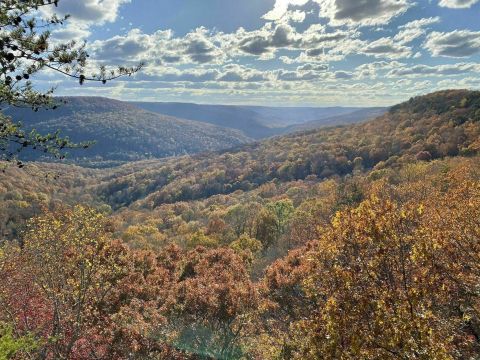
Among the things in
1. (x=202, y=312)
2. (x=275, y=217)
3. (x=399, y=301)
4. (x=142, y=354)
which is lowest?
(x=275, y=217)

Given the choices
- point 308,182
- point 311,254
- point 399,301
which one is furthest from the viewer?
point 308,182

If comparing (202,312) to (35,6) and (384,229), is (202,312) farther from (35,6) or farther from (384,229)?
(35,6)

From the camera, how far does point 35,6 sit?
938 cm

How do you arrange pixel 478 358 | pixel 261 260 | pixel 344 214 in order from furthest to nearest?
pixel 261 260 < pixel 344 214 < pixel 478 358

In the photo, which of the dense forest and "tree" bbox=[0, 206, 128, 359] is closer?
the dense forest

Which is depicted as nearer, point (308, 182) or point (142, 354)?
point (142, 354)

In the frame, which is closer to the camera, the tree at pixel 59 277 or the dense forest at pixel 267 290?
the dense forest at pixel 267 290

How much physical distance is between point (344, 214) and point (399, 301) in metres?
3.31

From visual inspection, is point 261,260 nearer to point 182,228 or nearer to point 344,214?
point 344,214

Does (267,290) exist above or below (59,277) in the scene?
below

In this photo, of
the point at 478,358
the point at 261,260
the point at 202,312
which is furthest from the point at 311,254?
the point at 261,260

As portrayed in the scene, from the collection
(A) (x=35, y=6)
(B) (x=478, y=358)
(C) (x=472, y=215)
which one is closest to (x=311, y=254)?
(B) (x=478, y=358)

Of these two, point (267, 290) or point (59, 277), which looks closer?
point (59, 277)

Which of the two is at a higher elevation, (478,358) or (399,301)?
(399,301)
